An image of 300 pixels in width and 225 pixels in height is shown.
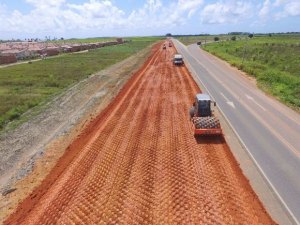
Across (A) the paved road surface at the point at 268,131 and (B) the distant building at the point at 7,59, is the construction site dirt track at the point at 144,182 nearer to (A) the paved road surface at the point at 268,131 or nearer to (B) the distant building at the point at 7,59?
(A) the paved road surface at the point at 268,131

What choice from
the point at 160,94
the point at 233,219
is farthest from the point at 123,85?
the point at 233,219

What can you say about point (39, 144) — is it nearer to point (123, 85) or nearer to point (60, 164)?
point (60, 164)

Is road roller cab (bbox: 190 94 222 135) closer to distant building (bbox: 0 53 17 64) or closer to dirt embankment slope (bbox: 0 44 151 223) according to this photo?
dirt embankment slope (bbox: 0 44 151 223)

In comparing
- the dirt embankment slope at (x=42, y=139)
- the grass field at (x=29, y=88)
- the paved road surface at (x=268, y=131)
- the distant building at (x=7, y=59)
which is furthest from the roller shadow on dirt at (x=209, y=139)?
the distant building at (x=7, y=59)

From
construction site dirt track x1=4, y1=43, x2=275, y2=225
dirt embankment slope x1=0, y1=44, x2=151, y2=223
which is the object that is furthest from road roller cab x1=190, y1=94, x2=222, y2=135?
dirt embankment slope x1=0, y1=44, x2=151, y2=223

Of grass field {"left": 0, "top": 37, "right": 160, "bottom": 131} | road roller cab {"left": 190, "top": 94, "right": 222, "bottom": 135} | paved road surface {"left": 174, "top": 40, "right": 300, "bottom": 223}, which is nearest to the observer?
paved road surface {"left": 174, "top": 40, "right": 300, "bottom": 223}

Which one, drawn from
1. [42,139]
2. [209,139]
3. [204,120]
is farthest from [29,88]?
[209,139]
